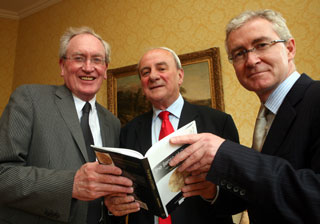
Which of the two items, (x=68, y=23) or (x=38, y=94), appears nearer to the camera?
(x=38, y=94)

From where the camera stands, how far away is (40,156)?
59.2 inches

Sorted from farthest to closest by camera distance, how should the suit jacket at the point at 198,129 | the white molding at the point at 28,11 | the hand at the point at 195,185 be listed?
the white molding at the point at 28,11, the suit jacket at the point at 198,129, the hand at the point at 195,185

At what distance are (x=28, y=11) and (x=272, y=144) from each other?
584 cm

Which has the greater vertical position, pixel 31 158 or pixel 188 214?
pixel 31 158

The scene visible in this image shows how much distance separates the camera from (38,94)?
5.47 ft

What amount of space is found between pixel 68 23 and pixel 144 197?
4.42 metres

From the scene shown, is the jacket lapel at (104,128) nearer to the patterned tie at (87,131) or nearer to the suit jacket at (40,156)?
the patterned tie at (87,131)

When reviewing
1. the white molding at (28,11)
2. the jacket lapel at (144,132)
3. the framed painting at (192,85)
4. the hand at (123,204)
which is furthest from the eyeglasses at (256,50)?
the white molding at (28,11)

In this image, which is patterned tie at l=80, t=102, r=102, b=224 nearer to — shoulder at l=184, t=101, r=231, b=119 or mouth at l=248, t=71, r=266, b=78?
shoulder at l=184, t=101, r=231, b=119

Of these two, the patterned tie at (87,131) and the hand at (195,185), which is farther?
the patterned tie at (87,131)

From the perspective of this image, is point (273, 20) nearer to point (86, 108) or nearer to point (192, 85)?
point (86, 108)

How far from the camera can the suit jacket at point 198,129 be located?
158cm

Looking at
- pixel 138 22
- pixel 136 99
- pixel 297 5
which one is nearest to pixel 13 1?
pixel 138 22

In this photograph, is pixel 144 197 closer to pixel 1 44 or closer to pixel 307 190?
pixel 307 190
